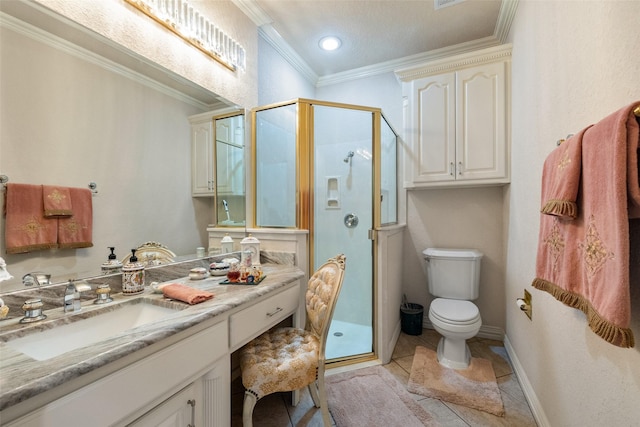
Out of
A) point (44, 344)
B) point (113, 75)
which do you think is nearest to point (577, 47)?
point (113, 75)

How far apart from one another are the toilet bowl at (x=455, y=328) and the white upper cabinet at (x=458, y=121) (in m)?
1.01

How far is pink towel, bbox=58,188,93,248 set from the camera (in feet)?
3.37

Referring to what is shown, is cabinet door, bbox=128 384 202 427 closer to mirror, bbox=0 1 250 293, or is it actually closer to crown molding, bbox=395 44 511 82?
mirror, bbox=0 1 250 293

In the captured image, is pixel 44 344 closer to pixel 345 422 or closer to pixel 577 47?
pixel 345 422

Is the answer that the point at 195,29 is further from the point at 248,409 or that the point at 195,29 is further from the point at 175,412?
the point at 248,409

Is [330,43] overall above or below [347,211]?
above

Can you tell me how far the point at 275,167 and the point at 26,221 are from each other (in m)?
1.34

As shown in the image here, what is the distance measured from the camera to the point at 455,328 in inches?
72.4

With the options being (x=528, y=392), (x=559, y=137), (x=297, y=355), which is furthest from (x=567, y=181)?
(x=528, y=392)

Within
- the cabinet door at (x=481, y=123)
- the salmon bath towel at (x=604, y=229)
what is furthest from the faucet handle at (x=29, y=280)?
the cabinet door at (x=481, y=123)

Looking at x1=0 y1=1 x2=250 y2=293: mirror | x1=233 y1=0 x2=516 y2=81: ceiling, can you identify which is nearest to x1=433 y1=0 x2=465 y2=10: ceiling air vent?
x1=233 y1=0 x2=516 y2=81: ceiling

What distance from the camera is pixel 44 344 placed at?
0.81 meters

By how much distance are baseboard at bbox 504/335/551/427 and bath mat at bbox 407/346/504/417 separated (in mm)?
147

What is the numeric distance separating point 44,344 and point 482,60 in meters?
3.00
